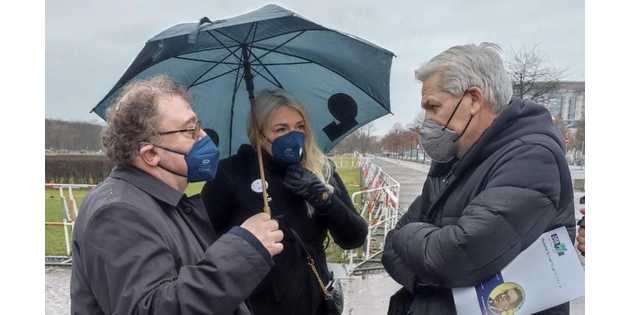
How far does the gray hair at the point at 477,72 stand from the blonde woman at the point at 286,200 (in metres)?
0.76

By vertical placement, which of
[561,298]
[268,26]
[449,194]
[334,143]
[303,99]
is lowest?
[561,298]

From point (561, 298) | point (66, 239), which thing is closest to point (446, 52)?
point (561, 298)

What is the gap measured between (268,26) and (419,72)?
567mm

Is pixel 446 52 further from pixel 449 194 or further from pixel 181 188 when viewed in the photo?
pixel 181 188

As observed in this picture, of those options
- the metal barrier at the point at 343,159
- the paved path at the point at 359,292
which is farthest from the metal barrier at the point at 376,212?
the metal barrier at the point at 343,159

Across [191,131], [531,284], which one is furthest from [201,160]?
[531,284]

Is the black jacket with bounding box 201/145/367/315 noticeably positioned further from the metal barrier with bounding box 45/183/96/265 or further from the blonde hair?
the metal barrier with bounding box 45/183/96/265

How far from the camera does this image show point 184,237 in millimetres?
1384

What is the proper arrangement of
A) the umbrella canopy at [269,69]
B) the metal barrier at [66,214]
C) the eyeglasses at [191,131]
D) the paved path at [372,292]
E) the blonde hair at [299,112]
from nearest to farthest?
the eyeglasses at [191,131]
the umbrella canopy at [269,69]
the blonde hair at [299,112]
the paved path at [372,292]
the metal barrier at [66,214]

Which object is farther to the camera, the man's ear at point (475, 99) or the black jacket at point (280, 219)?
the black jacket at point (280, 219)

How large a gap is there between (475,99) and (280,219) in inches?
38.1

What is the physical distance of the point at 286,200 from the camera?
6.98ft

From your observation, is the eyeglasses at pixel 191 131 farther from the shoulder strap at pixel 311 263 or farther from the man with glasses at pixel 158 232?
Result: the shoulder strap at pixel 311 263

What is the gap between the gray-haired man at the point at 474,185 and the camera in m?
1.37
